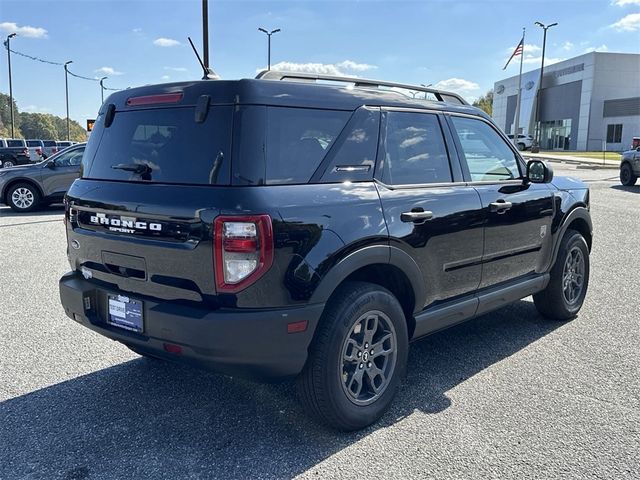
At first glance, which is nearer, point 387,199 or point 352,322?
point 352,322

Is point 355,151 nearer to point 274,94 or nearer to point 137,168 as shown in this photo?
point 274,94

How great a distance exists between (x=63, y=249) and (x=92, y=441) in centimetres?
593

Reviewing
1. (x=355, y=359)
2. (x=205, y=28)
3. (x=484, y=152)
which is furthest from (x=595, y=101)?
(x=355, y=359)

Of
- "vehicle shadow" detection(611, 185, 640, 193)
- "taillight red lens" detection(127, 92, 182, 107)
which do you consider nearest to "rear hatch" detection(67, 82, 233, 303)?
"taillight red lens" detection(127, 92, 182, 107)

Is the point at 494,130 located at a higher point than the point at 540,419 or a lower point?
higher

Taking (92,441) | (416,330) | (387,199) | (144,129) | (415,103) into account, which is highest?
(415,103)

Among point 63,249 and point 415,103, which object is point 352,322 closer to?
point 415,103

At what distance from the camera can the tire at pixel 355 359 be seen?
289 centimetres

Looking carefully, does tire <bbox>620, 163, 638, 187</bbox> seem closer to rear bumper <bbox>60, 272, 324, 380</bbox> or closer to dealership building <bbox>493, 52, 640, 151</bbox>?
rear bumper <bbox>60, 272, 324, 380</bbox>

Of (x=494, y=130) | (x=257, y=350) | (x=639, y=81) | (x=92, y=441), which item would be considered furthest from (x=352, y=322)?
(x=639, y=81)

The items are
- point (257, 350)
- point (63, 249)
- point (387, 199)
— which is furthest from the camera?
point (63, 249)

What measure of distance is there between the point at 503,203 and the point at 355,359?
5.72 ft

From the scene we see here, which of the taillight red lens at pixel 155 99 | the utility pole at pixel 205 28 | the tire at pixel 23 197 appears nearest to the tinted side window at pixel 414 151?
the taillight red lens at pixel 155 99

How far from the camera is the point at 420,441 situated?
119 inches
